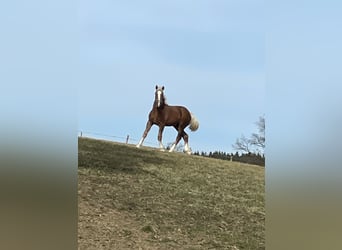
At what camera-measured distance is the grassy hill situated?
12.3 feet

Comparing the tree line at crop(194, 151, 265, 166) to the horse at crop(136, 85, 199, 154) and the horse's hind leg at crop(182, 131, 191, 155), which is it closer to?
the horse's hind leg at crop(182, 131, 191, 155)

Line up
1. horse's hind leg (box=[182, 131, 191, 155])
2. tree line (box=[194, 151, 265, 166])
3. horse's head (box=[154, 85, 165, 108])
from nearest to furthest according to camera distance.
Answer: tree line (box=[194, 151, 265, 166]) < horse's head (box=[154, 85, 165, 108]) < horse's hind leg (box=[182, 131, 191, 155])

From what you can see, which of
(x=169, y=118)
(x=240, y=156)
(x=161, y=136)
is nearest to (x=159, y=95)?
(x=169, y=118)

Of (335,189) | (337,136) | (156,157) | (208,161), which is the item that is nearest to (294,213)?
(335,189)

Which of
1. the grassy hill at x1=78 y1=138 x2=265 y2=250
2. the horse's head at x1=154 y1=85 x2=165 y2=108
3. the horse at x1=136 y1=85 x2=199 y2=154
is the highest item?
the horse's head at x1=154 y1=85 x2=165 y2=108

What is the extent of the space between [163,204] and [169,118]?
563 millimetres

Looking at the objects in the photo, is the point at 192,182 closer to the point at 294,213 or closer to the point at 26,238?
the point at 294,213

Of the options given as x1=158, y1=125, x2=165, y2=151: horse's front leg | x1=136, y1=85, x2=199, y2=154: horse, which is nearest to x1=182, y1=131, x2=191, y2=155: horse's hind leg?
x1=136, y1=85, x2=199, y2=154: horse

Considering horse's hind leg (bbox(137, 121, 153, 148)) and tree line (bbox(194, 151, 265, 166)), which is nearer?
tree line (bbox(194, 151, 265, 166))

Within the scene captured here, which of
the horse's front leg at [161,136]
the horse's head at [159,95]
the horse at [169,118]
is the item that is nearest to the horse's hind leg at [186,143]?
the horse at [169,118]

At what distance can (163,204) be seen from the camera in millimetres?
3887

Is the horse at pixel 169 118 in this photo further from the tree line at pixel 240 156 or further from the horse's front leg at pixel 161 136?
the tree line at pixel 240 156

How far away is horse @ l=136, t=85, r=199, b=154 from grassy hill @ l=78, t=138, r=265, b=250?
13 cm

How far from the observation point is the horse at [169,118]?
12.5 feet
